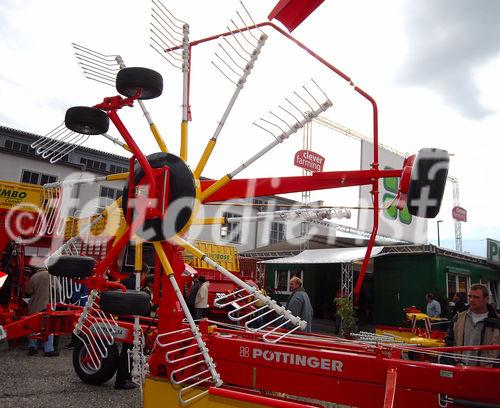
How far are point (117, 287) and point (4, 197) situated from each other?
42.0 feet

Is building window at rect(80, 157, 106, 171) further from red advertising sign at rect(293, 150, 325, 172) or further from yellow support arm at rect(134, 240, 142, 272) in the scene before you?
yellow support arm at rect(134, 240, 142, 272)

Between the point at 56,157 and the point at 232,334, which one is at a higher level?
the point at 56,157

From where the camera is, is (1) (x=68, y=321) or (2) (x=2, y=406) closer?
(2) (x=2, y=406)

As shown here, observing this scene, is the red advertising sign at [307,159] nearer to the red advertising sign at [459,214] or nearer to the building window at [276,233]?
the red advertising sign at [459,214]

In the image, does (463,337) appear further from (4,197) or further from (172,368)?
(4,197)

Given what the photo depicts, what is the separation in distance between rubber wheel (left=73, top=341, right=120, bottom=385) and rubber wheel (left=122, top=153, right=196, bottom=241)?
358 cm

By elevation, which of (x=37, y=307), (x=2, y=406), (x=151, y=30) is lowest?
(x=2, y=406)

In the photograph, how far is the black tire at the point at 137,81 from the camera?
270cm

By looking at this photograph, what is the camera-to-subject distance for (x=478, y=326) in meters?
4.38

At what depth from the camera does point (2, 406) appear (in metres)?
4.79

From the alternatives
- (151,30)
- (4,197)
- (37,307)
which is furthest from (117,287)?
(4,197)

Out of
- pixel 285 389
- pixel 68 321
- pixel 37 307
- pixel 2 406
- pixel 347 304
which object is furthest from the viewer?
pixel 347 304

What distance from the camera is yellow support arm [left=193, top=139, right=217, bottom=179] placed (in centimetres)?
316

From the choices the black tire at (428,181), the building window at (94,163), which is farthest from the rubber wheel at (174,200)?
the building window at (94,163)
